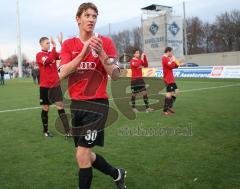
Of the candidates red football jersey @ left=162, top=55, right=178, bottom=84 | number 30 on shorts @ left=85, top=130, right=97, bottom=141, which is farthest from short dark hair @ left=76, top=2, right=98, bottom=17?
red football jersey @ left=162, top=55, right=178, bottom=84

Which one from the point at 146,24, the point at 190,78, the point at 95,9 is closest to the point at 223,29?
the point at 146,24

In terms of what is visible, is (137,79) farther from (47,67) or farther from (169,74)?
(47,67)

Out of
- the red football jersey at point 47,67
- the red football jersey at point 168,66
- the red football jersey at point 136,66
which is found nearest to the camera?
the red football jersey at point 47,67

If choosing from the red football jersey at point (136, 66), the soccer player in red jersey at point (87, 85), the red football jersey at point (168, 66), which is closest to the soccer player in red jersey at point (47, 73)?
the soccer player in red jersey at point (87, 85)

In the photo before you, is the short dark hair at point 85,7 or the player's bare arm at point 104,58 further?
the short dark hair at point 85,7

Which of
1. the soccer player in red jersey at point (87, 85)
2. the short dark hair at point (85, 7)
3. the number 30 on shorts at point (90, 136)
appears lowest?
the number 30 on shorts at point (90, 136)

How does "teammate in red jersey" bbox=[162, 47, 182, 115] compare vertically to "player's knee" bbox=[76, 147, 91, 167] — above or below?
above

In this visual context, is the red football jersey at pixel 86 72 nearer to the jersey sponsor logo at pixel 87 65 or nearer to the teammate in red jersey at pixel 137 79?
the jersey sponsor logo at pixel 87 65

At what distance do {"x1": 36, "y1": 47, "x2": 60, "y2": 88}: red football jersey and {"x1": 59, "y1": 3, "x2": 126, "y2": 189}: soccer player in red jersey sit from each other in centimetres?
387

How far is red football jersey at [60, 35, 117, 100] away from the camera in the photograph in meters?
3.80

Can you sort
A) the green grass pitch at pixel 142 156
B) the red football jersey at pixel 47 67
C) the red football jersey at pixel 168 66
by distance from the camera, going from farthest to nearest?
the red football jersey at pixel 168 66 → the red football jersey at pixel 47 67 → the green grass pitch at pixel 142 156

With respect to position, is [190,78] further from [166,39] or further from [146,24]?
[146,24]

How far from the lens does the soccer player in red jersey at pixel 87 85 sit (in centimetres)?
370

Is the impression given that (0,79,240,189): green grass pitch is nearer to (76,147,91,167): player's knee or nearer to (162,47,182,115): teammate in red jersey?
(76,147,91,167): player's knee
